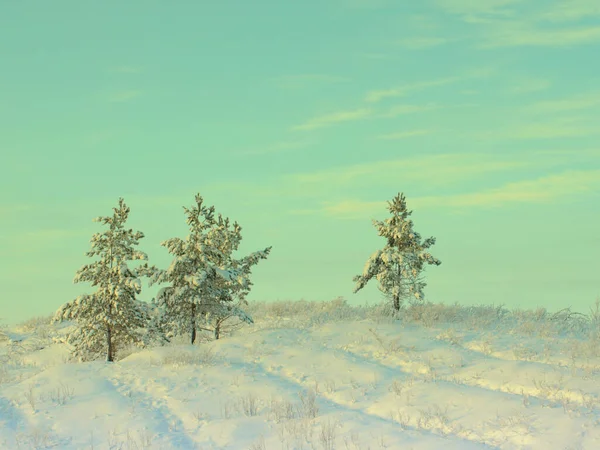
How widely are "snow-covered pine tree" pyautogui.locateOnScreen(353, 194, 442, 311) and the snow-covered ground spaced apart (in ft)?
16.0

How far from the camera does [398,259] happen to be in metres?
27.4

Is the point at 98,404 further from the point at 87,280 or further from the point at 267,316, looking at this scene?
the point at 267,316

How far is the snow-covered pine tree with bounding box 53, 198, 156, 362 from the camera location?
69.6 ft

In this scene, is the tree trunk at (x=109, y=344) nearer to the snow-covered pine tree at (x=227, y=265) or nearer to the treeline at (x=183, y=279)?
A: the treeline at (x=183, y=279)

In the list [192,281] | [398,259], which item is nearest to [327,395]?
[192,281]

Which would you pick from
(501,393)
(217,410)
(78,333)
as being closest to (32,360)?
(78,333)

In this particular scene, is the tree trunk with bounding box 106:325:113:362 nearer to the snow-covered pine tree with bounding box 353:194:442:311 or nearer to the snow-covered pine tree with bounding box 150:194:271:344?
the snow-covered pine tree with bounding box 150:194:271:344

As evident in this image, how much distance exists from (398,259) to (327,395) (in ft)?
45.3

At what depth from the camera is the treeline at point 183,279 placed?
21328 millimetres

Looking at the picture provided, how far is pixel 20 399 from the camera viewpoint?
14.2m

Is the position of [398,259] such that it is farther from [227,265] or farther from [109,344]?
[109,344]

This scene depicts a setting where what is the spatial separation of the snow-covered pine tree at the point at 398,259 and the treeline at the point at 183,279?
0.04 m

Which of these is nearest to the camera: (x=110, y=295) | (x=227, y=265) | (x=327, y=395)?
(x=327, y=395)

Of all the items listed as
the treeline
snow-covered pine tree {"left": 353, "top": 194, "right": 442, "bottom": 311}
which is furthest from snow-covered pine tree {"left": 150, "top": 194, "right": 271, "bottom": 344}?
snow-covered pine tree {"left": 353, "top": 194, "right": 442, "bottom": 311}
